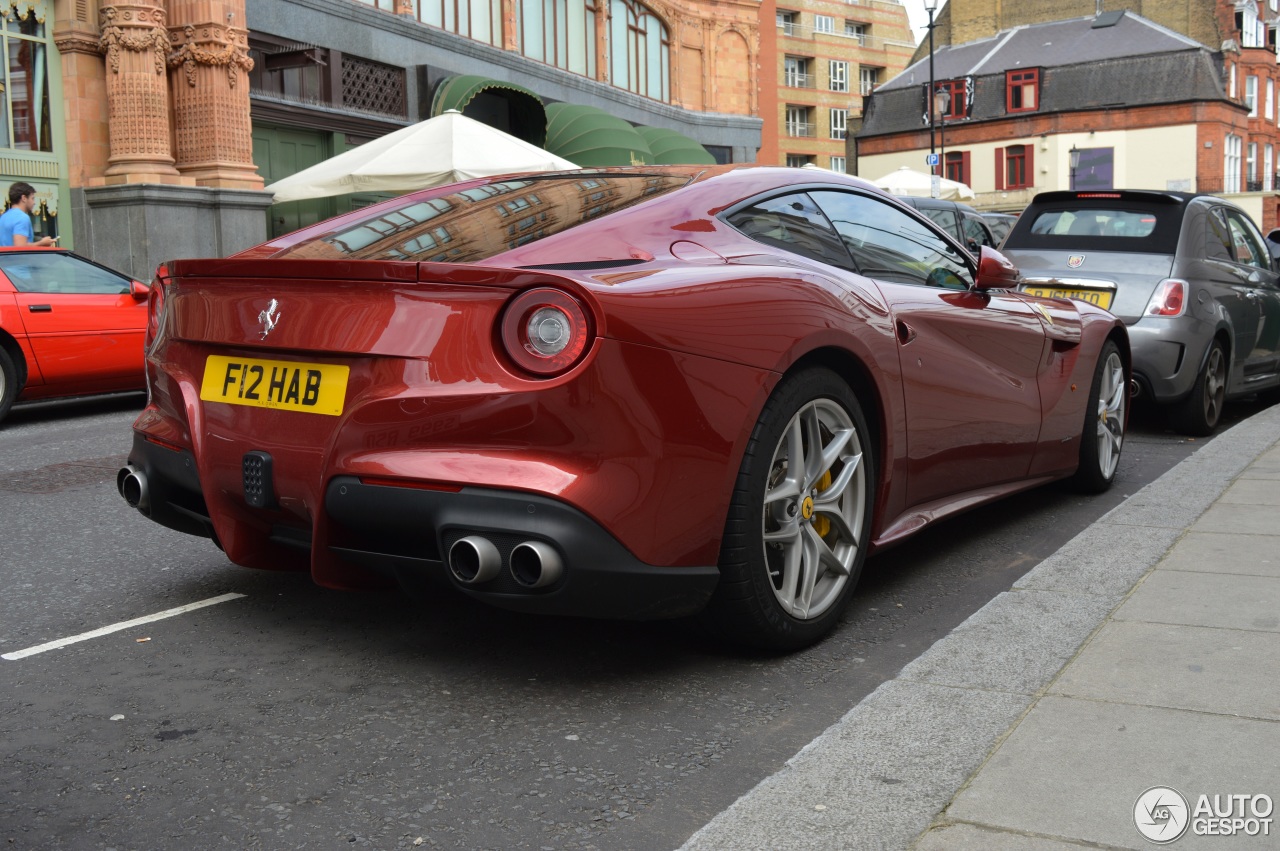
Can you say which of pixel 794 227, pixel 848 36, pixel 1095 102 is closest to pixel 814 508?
pixel 794 227

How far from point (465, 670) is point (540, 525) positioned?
0.71m

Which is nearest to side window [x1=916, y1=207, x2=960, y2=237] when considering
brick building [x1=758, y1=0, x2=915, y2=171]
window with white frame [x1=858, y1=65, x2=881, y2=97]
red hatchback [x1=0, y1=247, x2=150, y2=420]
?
red hatchback [x1=0, y1=247, x2=150, y2=420]

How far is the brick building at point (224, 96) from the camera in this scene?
18469mm

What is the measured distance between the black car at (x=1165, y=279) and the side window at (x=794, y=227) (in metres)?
4.03

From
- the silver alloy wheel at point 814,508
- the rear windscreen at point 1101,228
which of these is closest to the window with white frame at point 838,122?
the rear windscreen at point 1101,228

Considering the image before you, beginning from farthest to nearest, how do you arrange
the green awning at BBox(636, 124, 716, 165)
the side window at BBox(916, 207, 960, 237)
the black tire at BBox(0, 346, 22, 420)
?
the green awning at BBox(636, 124, 716, 165)
the side window at BBox(916, 207, 960, 237)
the black tire at BBox(0, 346, 22, 420)

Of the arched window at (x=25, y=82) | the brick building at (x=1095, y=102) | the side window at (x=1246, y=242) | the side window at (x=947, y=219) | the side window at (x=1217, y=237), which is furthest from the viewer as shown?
the brick building at (x=1095, y=102)

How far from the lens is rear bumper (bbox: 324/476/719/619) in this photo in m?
3.02

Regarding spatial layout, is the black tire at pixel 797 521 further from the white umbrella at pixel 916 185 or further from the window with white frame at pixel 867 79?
the window with white frame at pixel 867 79

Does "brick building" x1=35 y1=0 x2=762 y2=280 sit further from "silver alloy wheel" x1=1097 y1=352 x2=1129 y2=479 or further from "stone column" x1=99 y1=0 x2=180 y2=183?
"silver alloy wheel" x1=1097 y1=352 x2=1129 y2=479

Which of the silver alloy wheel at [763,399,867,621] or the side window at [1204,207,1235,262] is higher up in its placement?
the side window at [1204,207,1235,262]

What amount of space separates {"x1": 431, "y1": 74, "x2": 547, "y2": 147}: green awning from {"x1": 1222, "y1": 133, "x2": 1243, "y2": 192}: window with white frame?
4449 cm

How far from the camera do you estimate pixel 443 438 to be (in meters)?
3.13

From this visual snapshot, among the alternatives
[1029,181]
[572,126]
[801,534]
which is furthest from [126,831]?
[1029,181]
